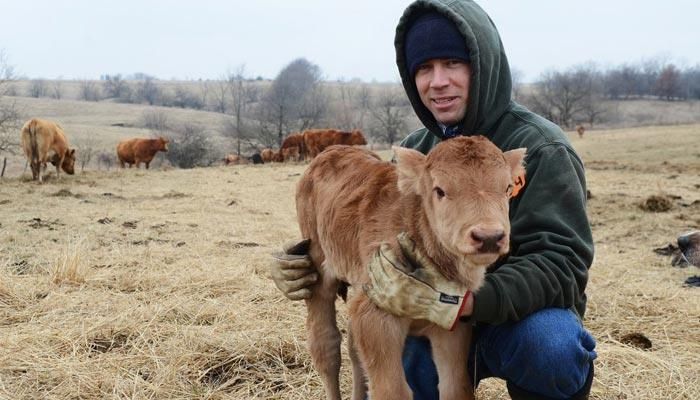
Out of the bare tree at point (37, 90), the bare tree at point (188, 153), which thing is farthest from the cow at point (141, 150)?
the bare tree at point (37, 90)

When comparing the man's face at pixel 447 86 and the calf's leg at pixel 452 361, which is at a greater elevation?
the man's face at pixel 447 86

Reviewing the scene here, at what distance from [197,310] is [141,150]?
2973 cm

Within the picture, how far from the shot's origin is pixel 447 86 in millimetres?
3230

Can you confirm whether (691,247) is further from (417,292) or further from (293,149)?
(293,149)

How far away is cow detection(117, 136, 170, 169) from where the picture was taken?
33000 mm

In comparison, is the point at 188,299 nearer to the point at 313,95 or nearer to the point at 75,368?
the point at 75,368

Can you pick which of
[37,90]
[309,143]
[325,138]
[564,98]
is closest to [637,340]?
[325,138]

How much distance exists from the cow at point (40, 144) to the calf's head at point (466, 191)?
17.7 meters

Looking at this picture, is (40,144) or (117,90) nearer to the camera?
(40,144)

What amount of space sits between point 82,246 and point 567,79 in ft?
258

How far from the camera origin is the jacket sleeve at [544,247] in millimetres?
2693

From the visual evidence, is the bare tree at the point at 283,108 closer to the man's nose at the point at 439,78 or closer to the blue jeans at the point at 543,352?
the man's nose at the point at 439,78

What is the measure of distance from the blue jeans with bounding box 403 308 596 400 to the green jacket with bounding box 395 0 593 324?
0.08 metres

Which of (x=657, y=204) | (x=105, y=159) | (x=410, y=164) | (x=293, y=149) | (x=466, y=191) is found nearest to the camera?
(x=466, y=191)
